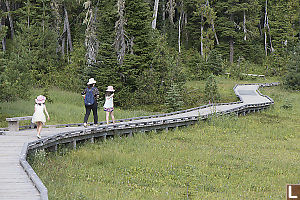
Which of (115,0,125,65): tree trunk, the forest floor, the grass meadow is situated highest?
(115,0,125,65): tree trunk

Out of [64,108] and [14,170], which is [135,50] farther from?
[14,170]

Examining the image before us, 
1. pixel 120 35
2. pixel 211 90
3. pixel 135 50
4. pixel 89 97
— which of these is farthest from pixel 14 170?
pixel 211 90

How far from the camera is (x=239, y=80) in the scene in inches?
2029

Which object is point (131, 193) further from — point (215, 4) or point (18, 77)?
point (215, 4)

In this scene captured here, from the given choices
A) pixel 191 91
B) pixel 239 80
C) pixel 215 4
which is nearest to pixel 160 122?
pixel 191 91

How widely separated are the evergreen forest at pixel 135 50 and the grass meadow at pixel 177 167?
26.5 ft

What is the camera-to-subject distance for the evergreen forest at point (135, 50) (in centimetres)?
2982

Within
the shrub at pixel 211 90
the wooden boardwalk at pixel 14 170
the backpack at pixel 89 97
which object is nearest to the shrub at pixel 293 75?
the shrub at pixel 211 90

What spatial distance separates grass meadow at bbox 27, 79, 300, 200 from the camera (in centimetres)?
1073

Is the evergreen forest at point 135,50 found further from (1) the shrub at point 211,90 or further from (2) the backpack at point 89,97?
(2) the backpack at point 89,97

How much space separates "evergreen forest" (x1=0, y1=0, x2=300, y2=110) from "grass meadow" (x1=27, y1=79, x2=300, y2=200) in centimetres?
809

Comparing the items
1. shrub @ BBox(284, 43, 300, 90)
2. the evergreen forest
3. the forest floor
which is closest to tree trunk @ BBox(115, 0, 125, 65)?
the evergreen forest

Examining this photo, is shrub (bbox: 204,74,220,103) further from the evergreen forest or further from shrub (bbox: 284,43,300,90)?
shrub (bbox: 284,43,300,90)

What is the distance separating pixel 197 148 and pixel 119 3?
17297 millimetres
